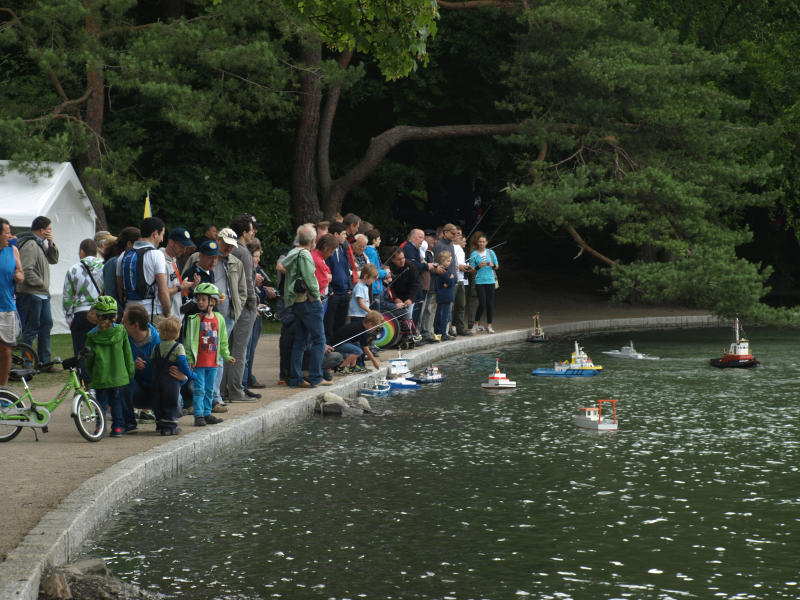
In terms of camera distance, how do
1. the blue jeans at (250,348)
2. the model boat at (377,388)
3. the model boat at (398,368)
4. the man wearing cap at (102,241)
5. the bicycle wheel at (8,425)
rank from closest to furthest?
1. the bicycle wheel at (8,425)
2. the man wearing cap at (102,241)
3. the blue jeans at (250,348)
4. the model boat at (377,388)
5. the model boat at (398,368)

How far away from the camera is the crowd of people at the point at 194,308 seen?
9.55 meters

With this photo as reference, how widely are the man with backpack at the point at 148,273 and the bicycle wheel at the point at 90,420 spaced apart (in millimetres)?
1056

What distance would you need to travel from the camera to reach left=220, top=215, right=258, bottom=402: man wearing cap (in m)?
11.7

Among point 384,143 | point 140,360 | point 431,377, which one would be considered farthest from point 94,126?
point 140,360

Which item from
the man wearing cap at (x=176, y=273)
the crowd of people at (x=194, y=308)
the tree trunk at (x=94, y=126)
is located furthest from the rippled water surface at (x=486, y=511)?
the tree trunk at (x=94, y=126)

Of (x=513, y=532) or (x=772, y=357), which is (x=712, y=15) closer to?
(x=772, y=357)

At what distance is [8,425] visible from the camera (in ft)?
31.1

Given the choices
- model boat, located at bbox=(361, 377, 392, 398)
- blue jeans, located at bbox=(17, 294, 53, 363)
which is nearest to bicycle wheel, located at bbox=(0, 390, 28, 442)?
model boat, located at bbox=(361, 377, 392, 398)

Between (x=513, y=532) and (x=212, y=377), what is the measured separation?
427 centimetres

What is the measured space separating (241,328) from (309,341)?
1535mm

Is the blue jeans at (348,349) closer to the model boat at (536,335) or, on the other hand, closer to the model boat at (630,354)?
the model boat at (630,354)

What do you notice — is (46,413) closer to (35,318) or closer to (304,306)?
(304,306)

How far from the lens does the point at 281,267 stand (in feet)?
43.7

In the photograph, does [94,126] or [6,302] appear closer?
[6,302]
